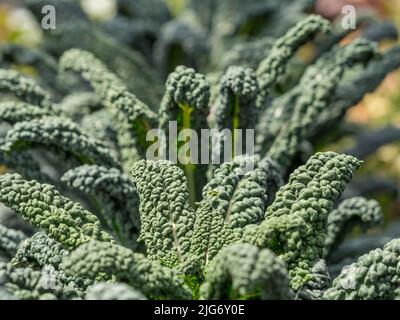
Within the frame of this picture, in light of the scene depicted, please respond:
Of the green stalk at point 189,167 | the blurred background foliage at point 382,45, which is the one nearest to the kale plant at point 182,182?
the green stalk at point 189,167

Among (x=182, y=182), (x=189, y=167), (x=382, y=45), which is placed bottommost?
(x=182, y=182)

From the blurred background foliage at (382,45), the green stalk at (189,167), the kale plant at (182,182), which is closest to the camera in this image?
the kale plant at (182,182)

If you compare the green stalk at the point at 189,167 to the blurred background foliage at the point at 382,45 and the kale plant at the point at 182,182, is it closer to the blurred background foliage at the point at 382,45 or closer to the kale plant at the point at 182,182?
the kale plant at the point at 182,182

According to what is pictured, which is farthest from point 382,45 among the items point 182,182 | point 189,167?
point 182,182

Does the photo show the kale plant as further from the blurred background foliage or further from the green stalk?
the blurred background foliage

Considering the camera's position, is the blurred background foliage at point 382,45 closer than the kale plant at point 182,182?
No

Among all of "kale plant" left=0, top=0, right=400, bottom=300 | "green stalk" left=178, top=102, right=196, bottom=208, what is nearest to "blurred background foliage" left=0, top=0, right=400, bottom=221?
"kale plant" left=0, top=0, right=400, bottom=300

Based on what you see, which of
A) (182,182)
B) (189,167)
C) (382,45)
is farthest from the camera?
(382,45)

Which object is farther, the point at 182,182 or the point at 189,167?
the point at 189,167

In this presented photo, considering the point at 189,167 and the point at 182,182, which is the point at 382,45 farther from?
the point at 182,182

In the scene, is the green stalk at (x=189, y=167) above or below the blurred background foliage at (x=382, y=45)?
below

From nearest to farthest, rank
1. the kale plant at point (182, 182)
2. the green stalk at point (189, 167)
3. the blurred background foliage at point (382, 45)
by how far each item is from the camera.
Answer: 1. the kale plant at point (182, 182)
2. the green stalk at point (189, 167)
3. the blurred background foliage at point (382, 45)
